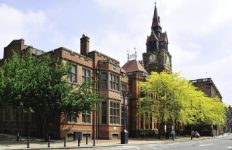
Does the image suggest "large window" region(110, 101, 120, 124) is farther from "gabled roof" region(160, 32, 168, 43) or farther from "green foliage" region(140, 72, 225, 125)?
"gabled roof" region(160, 32, 168, 43)

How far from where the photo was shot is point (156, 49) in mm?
92125

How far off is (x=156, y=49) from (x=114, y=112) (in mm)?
49277

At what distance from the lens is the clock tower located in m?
90.6

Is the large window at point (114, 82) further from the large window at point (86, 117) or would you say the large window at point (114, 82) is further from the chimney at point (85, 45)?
the large window at point (86, 117)

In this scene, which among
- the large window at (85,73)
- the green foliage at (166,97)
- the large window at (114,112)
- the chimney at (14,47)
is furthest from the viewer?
the green foliage at (166,97)

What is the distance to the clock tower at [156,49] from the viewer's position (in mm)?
90606

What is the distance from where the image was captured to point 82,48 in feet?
150

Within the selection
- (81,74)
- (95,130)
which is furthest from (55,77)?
(95,130)

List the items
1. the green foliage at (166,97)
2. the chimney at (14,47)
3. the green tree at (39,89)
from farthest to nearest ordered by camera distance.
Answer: the green foliage at (166,97) → the chimney at (14,47) → the green tree at (39,89)

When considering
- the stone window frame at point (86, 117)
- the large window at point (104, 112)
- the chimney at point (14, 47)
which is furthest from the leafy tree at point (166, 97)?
the chimney at point (14, 47)

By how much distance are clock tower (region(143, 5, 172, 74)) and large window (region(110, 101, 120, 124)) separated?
1631 inches

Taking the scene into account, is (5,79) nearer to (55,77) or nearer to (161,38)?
(55,77)

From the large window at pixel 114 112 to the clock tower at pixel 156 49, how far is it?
41433mm

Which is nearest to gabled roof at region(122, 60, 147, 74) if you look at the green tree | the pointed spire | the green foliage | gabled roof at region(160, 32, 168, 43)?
the green foliage
